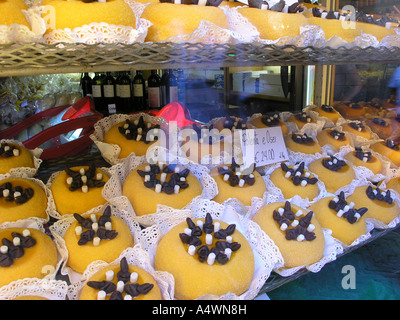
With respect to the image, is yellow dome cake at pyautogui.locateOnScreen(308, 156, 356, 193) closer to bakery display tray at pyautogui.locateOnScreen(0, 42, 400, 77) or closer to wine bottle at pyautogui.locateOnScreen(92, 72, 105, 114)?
bakery display tray at pyautogui.locateOnScreen(0, 42, 400, 77)

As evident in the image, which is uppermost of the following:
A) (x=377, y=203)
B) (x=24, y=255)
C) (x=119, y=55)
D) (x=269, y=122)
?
(x=119, y=55)

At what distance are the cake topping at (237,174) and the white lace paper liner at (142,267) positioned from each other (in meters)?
0.48

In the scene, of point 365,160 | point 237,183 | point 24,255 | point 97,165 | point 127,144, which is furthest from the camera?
point 365,160

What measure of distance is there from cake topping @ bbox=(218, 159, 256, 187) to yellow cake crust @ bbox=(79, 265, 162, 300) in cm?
51

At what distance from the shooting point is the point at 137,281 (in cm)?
80

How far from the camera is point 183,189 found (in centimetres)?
113

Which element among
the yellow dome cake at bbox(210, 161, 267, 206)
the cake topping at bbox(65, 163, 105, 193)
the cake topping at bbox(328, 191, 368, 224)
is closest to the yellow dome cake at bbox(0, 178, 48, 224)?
the cake topping at bbox(65, 163, 105, 193)

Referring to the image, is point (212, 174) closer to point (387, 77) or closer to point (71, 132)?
point (71, 132)

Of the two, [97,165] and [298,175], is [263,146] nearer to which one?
[298,175]

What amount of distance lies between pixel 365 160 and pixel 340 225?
22.8 inches

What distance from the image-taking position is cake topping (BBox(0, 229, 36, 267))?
807 millimetres

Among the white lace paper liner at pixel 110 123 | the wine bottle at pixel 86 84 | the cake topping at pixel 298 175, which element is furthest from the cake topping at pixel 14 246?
the wine bottle at pixel 86 84

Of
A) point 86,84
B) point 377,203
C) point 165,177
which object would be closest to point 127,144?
point 165,177
